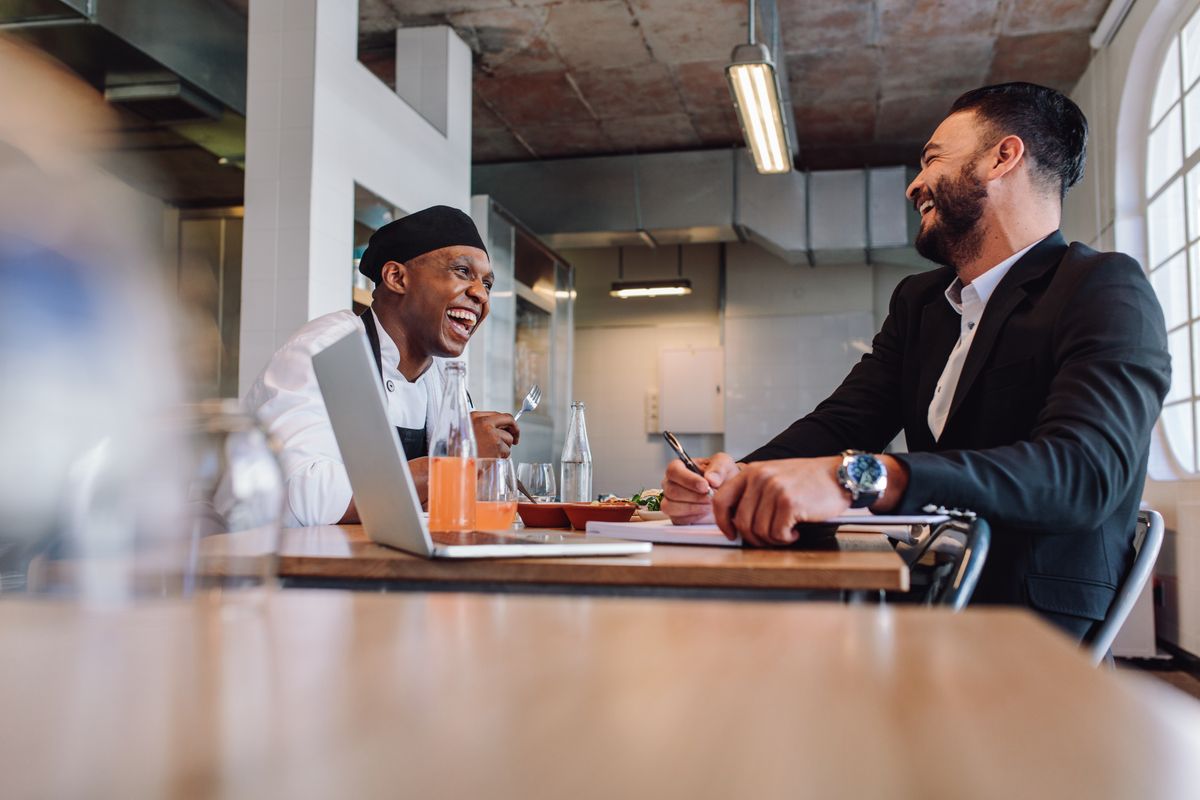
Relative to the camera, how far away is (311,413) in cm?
213

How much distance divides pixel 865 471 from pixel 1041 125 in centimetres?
112

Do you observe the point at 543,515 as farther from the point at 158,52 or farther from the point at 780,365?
the point at 780,365

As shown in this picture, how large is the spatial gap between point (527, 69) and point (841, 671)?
5.97 m

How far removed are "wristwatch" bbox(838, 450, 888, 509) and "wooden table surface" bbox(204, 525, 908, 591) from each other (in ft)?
0.41

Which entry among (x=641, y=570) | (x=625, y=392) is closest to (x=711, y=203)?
(x=625, y=392)

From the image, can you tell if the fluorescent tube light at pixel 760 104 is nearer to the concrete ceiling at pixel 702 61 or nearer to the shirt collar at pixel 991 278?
the concrete ceiling at pixel 702 61

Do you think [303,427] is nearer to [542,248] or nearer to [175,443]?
[175,443]

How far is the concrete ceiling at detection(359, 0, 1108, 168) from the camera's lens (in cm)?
529

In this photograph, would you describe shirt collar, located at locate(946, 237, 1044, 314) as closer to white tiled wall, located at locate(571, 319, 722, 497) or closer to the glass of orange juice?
the glass of orange juice

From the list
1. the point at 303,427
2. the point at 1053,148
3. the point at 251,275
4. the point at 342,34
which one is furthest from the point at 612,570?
the point at 342,34

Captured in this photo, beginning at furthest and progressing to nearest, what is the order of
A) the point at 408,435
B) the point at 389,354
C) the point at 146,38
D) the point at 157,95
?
the point at 157,95, the point at 146,38, the point at 389,354, the point at 408,435

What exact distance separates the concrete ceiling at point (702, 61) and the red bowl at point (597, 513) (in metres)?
Result: 4.11

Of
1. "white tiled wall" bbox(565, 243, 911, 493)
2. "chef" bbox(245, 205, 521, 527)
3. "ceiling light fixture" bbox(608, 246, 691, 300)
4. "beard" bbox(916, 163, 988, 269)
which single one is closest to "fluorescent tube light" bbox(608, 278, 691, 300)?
"ceiling light fixture" bbox(608, 246, 691, 300)

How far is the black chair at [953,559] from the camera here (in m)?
1.20
